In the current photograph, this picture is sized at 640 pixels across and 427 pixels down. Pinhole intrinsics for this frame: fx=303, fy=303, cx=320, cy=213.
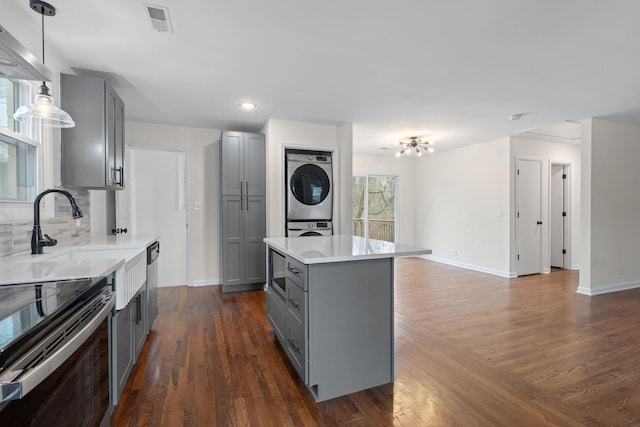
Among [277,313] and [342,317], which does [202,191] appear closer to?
[277,313]

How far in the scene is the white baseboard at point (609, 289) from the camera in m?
4.18

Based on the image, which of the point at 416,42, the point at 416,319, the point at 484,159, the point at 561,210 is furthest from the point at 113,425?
the point at 561,210

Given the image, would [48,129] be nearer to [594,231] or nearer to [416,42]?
[416,42]

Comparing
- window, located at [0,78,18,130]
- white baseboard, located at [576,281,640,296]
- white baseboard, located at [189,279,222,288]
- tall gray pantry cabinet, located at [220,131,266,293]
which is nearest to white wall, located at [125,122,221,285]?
white baseboard, located at [189,279,222,288]

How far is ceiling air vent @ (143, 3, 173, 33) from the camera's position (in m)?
1.81

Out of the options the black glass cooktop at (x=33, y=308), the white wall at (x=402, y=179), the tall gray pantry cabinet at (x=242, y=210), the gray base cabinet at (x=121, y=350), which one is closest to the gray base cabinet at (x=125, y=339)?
the gray base cabinet at (x=121, y=350)

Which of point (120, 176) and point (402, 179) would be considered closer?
point (120, 176)

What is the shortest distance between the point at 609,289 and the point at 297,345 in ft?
15.9

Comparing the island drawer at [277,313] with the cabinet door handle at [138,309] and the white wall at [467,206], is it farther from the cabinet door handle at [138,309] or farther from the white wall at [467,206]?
the white wall at [467,206]

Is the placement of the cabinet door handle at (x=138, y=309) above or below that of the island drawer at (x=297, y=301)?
below

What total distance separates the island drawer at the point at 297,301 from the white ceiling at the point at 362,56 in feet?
5.73

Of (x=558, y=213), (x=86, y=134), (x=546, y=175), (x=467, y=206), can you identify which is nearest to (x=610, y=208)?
(x=546, y=175)

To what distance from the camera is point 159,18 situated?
1.91 m

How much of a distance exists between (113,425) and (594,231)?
5613mm
